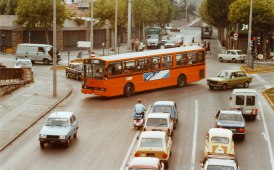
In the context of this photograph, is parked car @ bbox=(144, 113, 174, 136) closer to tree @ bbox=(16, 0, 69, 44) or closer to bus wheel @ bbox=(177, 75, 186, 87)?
bus wheel @ bbox=(177, 75, 186, 87)

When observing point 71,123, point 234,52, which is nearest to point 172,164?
point 71,123

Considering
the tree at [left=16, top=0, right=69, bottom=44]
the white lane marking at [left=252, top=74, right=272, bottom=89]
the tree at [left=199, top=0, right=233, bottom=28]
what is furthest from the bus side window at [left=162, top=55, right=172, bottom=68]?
the tree at [left=199, top=0, right=233, bottom=28]

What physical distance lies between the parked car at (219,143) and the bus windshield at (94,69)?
52.7ft

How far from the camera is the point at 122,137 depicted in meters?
30.9

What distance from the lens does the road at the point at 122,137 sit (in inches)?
1033

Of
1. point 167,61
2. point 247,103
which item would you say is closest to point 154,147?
point 247,103

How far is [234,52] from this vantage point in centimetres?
7025

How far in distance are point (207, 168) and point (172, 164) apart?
3.99 meters

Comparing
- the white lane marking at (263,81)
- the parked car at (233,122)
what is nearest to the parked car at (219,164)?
the parked car at (233,122)

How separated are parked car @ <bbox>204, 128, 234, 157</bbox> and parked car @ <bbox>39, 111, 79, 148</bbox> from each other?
7.11 m

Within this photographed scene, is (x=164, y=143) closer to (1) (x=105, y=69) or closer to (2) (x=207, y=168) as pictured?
(2) (x=207, y=168)

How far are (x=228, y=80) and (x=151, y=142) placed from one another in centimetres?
2204

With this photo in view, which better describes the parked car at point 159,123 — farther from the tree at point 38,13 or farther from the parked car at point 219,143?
the tree at point 38,13

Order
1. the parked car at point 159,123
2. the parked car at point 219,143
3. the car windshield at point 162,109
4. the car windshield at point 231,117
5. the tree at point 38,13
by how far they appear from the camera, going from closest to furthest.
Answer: the parked car at point 219,143, the parked car at point 159,123, the car windshield at point 231,117, the car windshield at point 162,109, the tree at point 38,13
